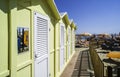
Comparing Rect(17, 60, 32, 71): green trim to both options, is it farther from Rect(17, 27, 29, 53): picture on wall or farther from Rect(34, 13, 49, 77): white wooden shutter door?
Rect(34, 13, 49, 77): white wooden shutter door

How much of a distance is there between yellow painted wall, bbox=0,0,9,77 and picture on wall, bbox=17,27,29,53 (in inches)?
26.8

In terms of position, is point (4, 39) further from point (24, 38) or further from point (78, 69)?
point (78, 69)

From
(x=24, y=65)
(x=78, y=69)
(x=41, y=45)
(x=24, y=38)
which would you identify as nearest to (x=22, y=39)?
(x=24, y=38)

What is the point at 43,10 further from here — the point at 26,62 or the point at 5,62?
the point at 5,62

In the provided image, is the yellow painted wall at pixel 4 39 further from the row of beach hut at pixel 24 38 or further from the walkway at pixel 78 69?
the walkway at pixel 78 69

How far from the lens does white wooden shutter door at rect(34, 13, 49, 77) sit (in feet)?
19.7

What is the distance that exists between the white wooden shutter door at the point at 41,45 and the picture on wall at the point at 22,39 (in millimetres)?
781

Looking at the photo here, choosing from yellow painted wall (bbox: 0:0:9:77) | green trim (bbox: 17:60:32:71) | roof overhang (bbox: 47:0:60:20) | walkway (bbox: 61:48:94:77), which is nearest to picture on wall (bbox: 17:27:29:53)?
green trim (bbox: 17:60:32:71)

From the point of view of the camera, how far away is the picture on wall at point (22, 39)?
4.56 m

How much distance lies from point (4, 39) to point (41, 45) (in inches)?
115

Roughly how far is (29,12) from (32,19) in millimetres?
272

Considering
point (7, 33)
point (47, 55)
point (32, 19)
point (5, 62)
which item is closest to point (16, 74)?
point (5, 62)

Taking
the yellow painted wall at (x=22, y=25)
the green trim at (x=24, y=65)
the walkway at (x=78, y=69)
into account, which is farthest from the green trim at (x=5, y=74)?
the walkway at (x=78, y=69)

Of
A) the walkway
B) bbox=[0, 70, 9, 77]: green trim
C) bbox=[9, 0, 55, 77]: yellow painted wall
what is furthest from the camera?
the walkway
